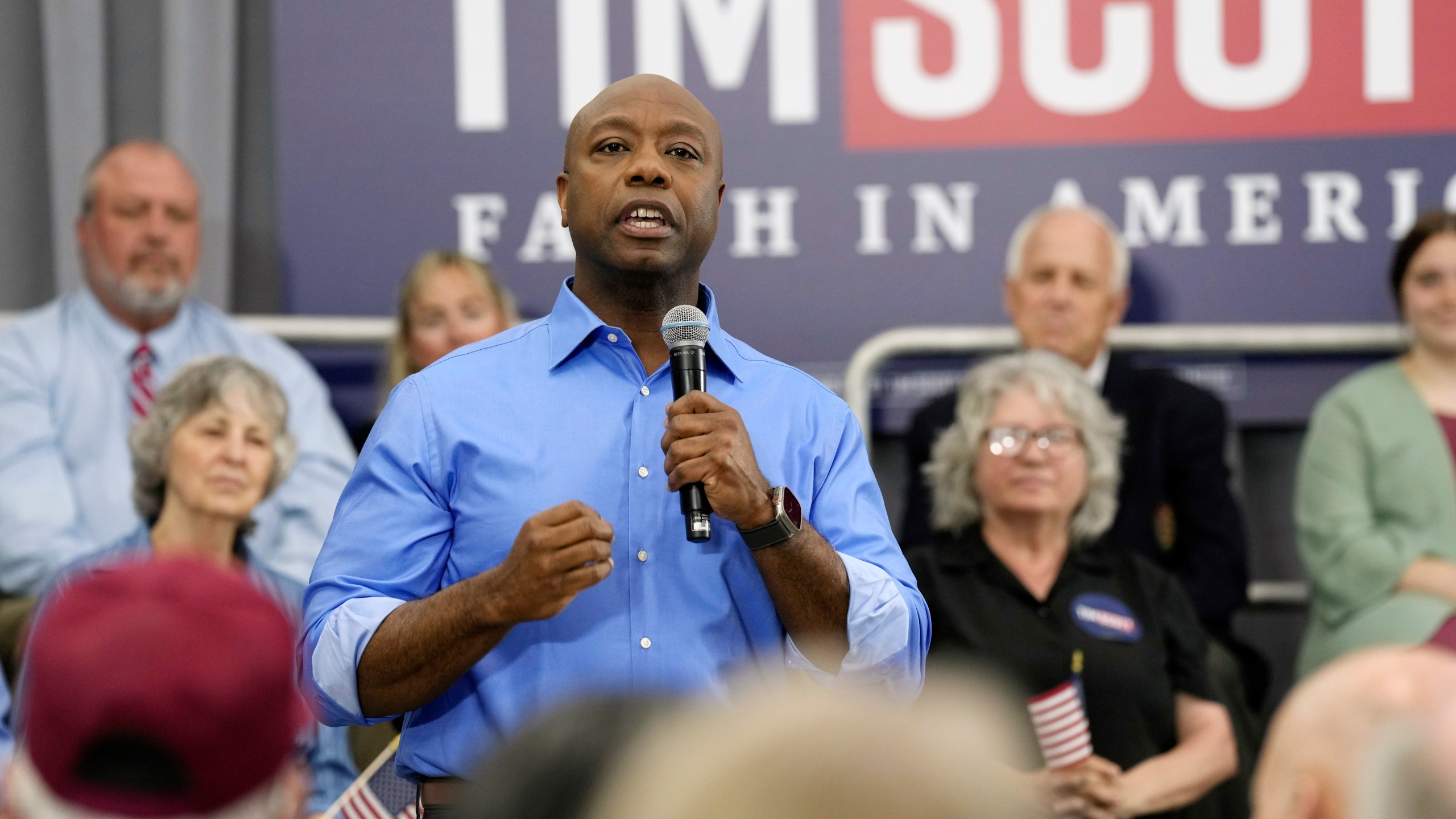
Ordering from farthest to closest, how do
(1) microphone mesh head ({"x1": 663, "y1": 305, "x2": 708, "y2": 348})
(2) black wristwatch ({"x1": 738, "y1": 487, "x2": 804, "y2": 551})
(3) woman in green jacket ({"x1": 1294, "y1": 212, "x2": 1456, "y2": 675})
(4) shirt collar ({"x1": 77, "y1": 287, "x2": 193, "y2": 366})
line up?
(4) shirt collar ({"x1": 77, "y1": 287, "x2": 193, "y2": 366}) < (3) woman in green jacket ({"x1": 1294, "y1": 212, "x2": 1456, "y2": 675}) < (1) microphone mesh head ({"x1": 663, "y1": 305, "x2": 708, "y2": 348}) < (2) black wristwatch ({"x1": 738, "y1": 487, "x2": 804, "y2": 551})

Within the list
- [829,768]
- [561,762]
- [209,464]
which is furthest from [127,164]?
[829,768]

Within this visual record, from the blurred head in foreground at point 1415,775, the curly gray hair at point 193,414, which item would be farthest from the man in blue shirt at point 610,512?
the curly gray hair at point 193,414

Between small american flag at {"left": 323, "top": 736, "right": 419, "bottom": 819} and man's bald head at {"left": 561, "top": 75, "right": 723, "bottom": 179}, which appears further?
small american flag at {"left": 323, "top": 736, "right": 419, "bottom": 819}

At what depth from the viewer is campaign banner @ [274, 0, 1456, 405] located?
4.33 metres

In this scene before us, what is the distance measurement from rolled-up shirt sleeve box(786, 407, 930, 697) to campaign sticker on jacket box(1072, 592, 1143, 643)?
132cm

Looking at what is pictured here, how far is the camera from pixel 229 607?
848mm

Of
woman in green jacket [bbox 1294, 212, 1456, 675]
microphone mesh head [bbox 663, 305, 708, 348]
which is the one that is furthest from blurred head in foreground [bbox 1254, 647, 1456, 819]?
woman in green jacket [bbox 1294, 212, 1456, 675]

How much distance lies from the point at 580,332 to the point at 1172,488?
8.05 ft

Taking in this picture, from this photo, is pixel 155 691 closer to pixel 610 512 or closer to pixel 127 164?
pixel 610 512

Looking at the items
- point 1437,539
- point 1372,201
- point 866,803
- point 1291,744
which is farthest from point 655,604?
point 1372,201

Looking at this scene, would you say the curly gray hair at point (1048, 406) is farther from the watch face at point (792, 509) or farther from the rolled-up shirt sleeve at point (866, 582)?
the watch face at point (792, 509)

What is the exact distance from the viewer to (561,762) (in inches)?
29.8

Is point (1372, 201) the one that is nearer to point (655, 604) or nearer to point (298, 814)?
point (655, 604)

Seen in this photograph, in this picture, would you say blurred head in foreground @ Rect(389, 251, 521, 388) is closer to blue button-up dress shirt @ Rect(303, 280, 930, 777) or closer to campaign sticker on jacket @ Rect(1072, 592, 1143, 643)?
campaign sticker on jacket @ Rect(1072, 592, 1143, 643)
